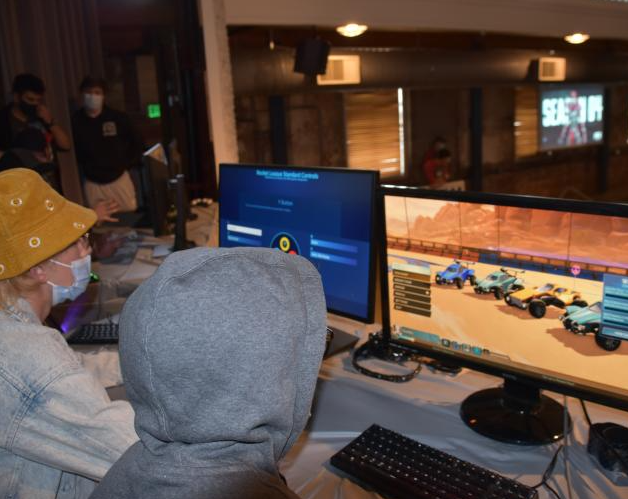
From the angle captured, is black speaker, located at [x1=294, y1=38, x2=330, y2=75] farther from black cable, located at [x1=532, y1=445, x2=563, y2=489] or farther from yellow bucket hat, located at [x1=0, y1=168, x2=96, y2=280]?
black cable, located at [x1=532, y1=445, x2=563, y2=489]

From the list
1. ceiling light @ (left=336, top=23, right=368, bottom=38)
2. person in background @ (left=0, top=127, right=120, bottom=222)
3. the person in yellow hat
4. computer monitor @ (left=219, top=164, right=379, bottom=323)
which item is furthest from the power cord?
ceiling light @ (left=336, top=23, right=368, bottom=38)

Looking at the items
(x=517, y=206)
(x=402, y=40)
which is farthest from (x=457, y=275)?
(x=402, y=40)

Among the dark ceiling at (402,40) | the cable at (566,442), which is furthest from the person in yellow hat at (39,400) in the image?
the dark ceiling at (402,40)

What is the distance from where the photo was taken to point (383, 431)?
3.84ft

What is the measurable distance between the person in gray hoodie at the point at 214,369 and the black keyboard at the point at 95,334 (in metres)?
1.11

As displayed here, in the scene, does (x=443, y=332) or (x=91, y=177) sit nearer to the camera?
(x=443, y=332)

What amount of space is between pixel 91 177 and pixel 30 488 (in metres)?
3.97

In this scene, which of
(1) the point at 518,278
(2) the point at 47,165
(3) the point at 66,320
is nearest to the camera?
(1) the point at 518,278

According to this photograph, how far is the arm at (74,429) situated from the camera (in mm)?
1005

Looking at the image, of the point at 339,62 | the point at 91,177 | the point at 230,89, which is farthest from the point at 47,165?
the point at 339,62

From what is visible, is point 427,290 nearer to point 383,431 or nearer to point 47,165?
point 383,431

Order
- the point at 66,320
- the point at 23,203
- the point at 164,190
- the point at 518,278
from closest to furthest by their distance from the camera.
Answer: the point at 518,278, the point at 23,203, the point at 66,320, the point at 164,190

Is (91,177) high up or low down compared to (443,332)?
up

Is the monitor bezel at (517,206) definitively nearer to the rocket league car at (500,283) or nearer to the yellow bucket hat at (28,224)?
the rocket league car at (500,283)
